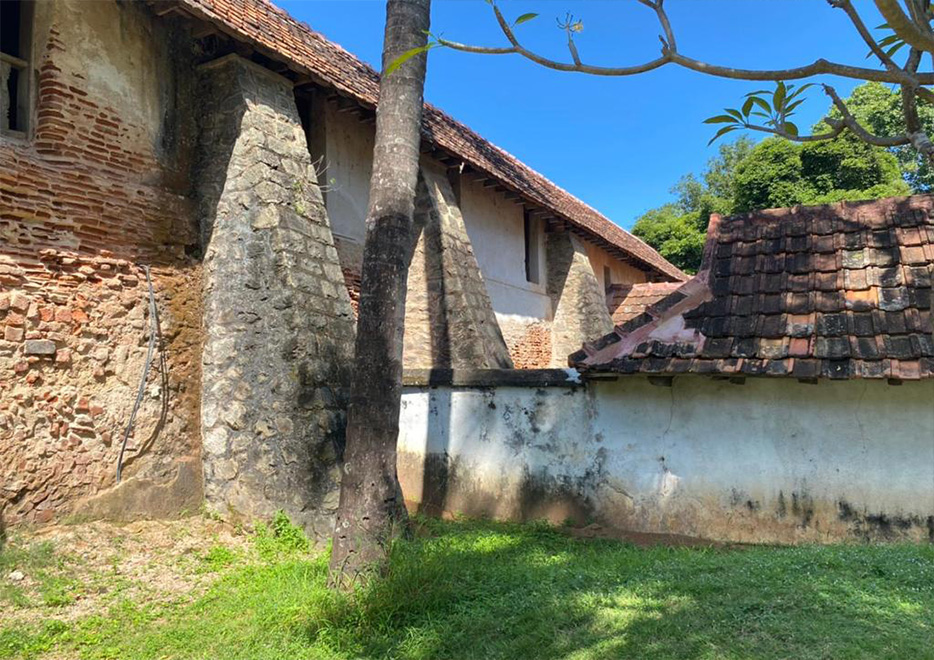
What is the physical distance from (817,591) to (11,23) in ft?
26.1

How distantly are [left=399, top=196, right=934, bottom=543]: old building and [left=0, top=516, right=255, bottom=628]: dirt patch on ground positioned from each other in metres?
3.08

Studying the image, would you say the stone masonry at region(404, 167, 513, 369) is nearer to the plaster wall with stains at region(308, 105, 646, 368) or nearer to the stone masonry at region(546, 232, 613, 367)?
the plaster wall with stains at region(308, 105, 646, 368)

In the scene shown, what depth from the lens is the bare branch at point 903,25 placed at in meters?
1.74

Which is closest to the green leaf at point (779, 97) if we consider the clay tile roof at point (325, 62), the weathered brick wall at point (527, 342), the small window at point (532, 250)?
the clay tile roof at point (325, 62)

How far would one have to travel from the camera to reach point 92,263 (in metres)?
6.03

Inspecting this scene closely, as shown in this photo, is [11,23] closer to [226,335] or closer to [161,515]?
[226,335]

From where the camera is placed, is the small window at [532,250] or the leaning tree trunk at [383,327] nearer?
the leaning tree trunk at [383,327]

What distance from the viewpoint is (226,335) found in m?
6.64

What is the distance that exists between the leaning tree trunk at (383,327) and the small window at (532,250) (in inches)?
346

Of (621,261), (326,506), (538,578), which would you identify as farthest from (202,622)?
(621,261)

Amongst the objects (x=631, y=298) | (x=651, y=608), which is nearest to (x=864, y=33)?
(x=651, y=608)

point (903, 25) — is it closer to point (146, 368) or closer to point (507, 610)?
point (507, 610)

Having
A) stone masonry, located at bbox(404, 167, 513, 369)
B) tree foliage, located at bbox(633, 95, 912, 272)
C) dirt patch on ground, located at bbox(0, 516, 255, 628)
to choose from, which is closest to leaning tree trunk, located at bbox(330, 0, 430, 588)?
dirt patch on ground, located at bbox(0, 516, 255, 628)

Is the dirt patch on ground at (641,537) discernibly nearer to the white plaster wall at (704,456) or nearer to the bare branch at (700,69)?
the white plaster wall at (704,456)
